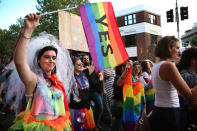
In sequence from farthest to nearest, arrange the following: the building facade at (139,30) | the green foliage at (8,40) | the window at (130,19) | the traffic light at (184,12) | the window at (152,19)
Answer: the green foliage at (8,40), the window at (152,19), the window at (130,19), the building facade at (139,30), the traffic light at (184,12)

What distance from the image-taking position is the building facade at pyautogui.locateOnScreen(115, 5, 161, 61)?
24.6 meters

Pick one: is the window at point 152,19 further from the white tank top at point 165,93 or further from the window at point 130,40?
the white tank top at point 165,93

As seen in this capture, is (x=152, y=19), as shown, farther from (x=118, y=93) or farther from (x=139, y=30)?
(x=118, y=93)

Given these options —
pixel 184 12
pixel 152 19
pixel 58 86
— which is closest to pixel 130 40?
pixel 152 19

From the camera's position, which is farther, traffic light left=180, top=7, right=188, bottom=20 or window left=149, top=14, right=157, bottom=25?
window left=149, top=14, right=157, bottom=25

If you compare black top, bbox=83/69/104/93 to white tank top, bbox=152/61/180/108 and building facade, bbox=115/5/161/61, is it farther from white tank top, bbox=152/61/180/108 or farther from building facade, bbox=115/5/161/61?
building facade, bbox=115/5/161/61

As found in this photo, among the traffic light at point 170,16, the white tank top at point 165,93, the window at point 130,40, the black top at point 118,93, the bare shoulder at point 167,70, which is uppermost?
the traffic light at point 170,16

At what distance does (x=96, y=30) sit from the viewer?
288 cm

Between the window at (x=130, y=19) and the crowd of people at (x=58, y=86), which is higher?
the window at (x=130, y=19)

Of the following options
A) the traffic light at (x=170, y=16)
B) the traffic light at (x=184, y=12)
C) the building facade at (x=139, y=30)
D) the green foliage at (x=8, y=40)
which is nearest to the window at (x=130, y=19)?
the building facade at (x=139, y=30)

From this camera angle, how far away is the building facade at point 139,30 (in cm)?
2462

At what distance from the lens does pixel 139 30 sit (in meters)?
25.0

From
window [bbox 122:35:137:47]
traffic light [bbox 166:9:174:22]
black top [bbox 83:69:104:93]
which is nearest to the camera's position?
black top [bbox 83:69:104:93]

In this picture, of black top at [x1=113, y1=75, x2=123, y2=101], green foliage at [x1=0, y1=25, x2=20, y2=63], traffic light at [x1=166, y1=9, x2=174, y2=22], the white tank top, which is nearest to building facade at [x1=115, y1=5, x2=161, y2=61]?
traffic light at [x1=166, y1=9, x2=174, y2=22]
